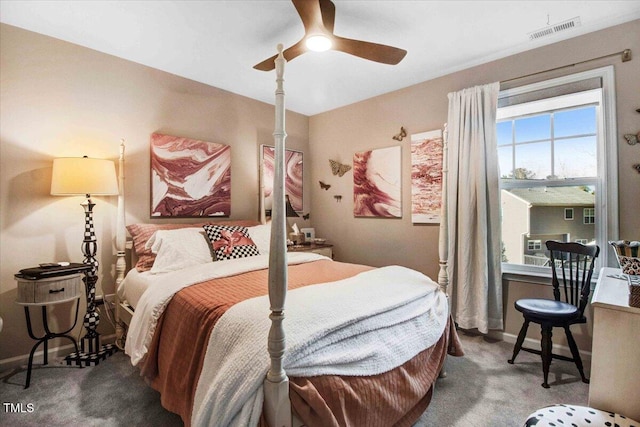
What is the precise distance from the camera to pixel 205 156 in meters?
3.30

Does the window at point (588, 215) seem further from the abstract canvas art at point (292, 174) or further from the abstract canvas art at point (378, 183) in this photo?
the abstract canvas art at point (292, 174)

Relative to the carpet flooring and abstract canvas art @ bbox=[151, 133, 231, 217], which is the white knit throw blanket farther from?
abstract canvas art @ bbox=[151, 133, 231, 217]

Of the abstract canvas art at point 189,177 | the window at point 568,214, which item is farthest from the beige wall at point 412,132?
the abstract canvas art at point 189,177

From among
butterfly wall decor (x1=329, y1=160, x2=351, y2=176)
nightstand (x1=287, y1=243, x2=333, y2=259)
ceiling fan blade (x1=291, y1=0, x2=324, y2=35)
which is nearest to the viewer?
ceiling fan blade (x1=291, y1=0, x2=324, y2=35)

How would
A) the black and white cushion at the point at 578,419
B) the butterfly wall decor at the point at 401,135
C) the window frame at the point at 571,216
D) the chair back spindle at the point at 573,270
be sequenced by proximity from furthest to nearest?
the butterfly wall decor at the point at 401,135 → the window frame at the point at 571,216 → the chair back spindle at the point at 573,270 → the black and white cushion at the point at 578,419

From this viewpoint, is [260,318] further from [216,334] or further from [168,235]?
[168,235]

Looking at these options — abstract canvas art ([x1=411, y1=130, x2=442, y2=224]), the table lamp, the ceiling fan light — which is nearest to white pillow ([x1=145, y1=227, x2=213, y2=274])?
the table lamp

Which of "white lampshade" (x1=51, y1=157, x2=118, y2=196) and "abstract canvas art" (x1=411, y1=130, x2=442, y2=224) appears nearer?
"white lampshade" (x1=51, y1=157, x2=118, y2=196)

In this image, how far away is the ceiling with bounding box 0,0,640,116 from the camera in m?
2.09

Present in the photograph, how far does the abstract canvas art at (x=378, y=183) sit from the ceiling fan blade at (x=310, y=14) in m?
1.93

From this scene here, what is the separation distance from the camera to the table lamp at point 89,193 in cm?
227

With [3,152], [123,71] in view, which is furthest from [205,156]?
[3,152]

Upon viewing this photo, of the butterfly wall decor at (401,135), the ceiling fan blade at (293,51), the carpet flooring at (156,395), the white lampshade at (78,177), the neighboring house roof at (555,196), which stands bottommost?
the carpet flooring at (156,395)

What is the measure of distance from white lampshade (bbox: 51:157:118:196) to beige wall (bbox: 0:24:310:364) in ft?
0.86
